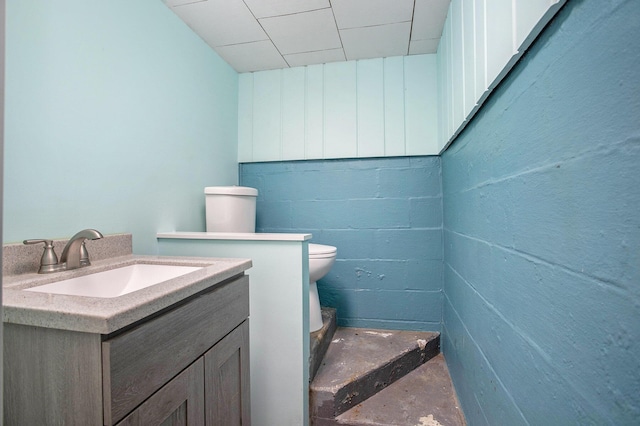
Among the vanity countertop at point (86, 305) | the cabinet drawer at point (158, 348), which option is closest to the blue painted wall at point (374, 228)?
the cabinet drawer at point (158, 348)

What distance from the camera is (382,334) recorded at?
2.01 metres

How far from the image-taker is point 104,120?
1.17m

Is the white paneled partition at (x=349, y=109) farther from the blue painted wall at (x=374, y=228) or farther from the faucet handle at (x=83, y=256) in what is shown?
the faucet handle at (x=83, y=256)

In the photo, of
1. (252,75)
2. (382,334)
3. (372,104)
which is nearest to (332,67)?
(372,104)

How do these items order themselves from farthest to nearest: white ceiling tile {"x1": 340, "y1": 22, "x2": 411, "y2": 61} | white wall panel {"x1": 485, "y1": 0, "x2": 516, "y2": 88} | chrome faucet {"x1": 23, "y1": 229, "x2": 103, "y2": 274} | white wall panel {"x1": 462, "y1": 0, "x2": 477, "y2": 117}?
white ceiling tile {"x1": 340, "y1": 22, "x2": 411, "y2": 61} → white wall panel {"x1": 462, "y1": 0, "x2": 477, "y2": 117} → chrome faucet {"x1": 23, "y1": 229, "x2": 103, "y2": 274} → white wall panel {"x1": 485, "y1": 0, "x2": 516, "y2": 88}

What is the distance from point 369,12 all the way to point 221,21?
2.88 feet

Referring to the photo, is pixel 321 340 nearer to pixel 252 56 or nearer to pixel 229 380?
pixel 229 380

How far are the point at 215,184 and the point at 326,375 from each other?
4.65ft

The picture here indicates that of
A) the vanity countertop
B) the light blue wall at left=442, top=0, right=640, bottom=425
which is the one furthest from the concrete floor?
the vanity countertop

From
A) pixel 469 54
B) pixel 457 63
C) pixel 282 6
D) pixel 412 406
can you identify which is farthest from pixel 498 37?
pixel 412 406

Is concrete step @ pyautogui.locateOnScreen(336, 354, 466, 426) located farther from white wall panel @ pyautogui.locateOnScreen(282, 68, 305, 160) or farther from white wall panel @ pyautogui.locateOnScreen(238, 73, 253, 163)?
white wall panel @ pyautogui.locateOnScreen(238, 73, 253, 163)

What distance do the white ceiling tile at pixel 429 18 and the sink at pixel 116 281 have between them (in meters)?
1.79

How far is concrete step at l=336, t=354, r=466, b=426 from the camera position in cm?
133

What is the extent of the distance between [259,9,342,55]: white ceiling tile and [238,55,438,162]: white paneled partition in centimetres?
25
